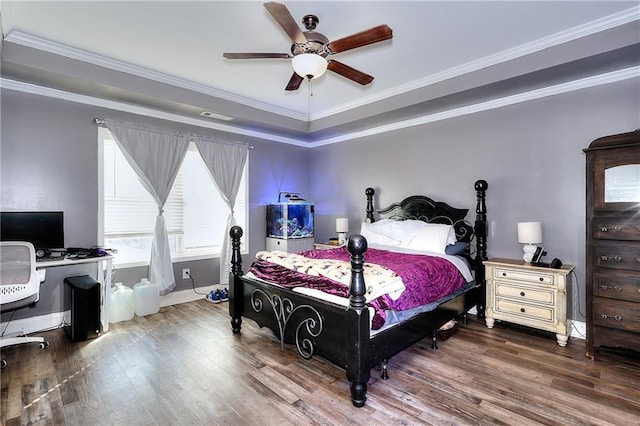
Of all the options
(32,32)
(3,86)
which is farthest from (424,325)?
(3,86)

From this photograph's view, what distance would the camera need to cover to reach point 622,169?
2.55m

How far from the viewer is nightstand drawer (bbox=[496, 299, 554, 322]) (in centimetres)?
300

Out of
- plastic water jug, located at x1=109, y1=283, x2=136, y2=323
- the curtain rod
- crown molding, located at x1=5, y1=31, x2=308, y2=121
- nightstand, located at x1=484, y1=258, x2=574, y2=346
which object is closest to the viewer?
crown molding, located at x1=5, y1=31, x2=308, y2=121

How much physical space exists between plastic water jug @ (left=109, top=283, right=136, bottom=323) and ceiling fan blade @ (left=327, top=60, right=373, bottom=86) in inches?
131

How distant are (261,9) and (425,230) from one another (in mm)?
2852

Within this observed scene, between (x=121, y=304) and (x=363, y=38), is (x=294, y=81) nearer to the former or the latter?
(x=363, y=38)

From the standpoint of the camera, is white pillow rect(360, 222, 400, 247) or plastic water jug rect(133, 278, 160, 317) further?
white pillow rect(360, 222, 400, 247)

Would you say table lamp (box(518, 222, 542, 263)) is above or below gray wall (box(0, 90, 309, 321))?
below

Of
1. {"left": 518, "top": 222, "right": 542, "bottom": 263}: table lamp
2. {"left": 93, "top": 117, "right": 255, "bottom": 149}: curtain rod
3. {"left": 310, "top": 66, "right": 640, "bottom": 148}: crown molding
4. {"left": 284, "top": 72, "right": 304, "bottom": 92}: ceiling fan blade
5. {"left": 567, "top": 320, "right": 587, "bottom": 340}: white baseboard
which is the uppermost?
{"left": 310, "top": 66, "right": 640, "bottom": 148}: crown molding

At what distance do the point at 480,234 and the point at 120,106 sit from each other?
4591 mm

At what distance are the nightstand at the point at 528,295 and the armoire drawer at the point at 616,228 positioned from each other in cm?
48

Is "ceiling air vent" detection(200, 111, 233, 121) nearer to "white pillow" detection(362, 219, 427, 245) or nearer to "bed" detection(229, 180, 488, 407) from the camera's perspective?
"bed" detection(229, 180, 488, 407)

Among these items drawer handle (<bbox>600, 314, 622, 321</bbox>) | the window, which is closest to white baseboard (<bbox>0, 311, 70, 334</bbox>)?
the window

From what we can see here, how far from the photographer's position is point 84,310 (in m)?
3.03
